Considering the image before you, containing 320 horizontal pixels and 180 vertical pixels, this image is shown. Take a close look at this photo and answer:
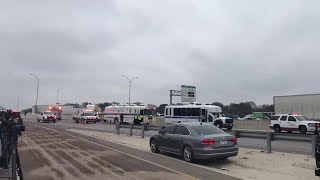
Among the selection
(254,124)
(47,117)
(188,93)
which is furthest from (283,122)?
(47,117)

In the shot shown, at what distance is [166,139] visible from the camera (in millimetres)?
17953

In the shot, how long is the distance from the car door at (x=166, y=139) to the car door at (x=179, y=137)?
0.17m

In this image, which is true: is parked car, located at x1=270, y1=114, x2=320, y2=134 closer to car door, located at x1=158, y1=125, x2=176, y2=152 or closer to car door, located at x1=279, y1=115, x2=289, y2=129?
car door, located at x1=279, y1=115, x2=289, y2=129

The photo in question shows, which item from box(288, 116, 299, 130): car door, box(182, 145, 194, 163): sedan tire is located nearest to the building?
box(288, 116, 299, 130): car door

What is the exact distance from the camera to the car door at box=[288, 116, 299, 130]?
124 feet

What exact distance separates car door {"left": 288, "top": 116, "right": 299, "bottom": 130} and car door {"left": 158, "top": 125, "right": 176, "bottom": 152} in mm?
22614

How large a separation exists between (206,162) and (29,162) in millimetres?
6426

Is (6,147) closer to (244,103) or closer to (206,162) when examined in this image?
(206,162)

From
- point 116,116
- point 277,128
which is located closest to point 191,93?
point 116,116

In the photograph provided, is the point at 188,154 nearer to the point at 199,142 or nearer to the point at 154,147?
the point at 199,142

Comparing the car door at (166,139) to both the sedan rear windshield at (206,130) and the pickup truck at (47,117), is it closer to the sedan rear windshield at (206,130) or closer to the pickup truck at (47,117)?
the sedan rear windshield at (206,130)

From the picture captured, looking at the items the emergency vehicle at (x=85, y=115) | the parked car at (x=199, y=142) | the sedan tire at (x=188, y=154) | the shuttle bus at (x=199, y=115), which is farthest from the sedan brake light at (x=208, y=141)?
the emergency vehicle at (x=85, y=115)

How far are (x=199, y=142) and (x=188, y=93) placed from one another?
5857 cm

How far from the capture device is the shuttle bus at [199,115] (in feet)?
144
